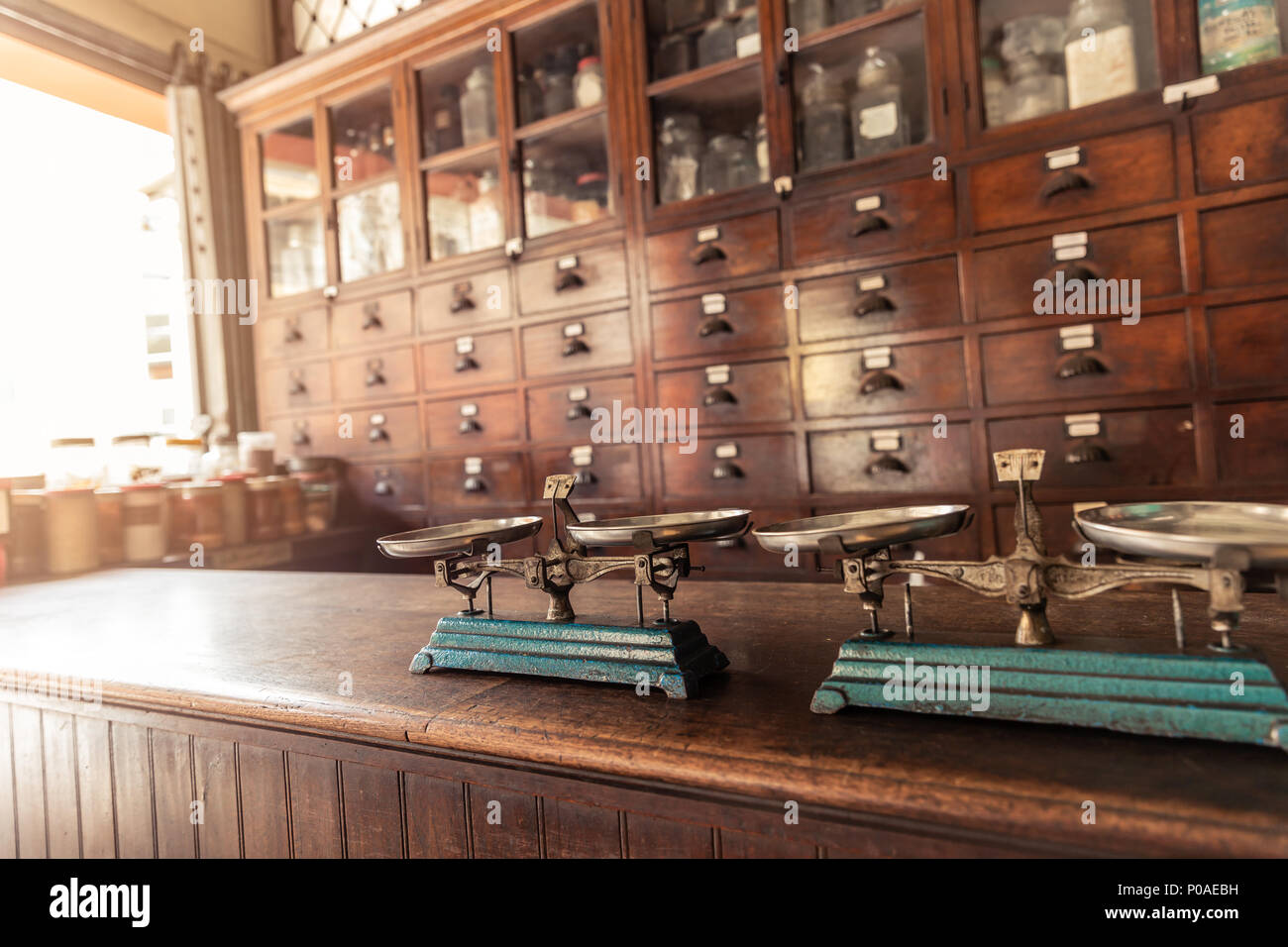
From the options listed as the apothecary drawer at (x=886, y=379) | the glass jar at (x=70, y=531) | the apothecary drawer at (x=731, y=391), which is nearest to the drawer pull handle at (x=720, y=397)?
the apothecary drawer at (x=731, y=391)

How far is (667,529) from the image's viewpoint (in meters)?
0.90

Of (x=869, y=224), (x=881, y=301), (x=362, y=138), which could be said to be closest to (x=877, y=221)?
(x=869, y=224)

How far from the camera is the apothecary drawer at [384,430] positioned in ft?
11.2

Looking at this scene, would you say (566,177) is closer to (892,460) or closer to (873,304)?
(873,304)

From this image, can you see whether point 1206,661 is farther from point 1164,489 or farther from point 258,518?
point 258,518

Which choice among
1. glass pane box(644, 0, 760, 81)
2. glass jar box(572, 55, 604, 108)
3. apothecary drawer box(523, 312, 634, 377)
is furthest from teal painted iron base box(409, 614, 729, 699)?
glass jar box(572, 55, 604, 108)

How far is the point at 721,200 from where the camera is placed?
2697 mm

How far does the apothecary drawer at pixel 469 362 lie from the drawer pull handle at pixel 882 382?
1381 millimetres

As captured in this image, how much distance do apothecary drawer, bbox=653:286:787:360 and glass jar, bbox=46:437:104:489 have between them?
1.95m

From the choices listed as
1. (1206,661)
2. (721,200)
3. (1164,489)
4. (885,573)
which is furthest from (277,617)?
(1164,489)

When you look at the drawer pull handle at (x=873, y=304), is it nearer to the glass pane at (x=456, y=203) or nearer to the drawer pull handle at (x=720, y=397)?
the drawer pull handle at (x=720, y=397)

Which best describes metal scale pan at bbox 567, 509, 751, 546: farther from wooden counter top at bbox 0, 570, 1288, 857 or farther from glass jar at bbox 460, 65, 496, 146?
glass jar at bbox 460, 65, 496, 146

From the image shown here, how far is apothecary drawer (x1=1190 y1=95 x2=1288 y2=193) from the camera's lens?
1.95 m
